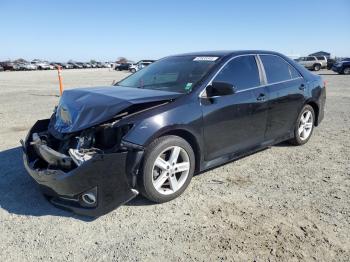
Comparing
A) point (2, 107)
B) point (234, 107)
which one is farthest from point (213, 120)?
point (2, 107)

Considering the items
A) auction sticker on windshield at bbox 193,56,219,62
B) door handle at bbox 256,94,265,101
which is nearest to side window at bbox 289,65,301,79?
door handle at bbox 256,94,265,101

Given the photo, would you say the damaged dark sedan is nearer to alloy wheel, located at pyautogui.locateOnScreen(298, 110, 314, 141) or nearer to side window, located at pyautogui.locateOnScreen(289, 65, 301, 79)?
side window, located at pyautogui.locateOnScreen(289, 65, 301, 79)

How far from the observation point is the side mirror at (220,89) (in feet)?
13.2

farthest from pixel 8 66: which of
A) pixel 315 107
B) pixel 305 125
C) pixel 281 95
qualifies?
pixel 281 95

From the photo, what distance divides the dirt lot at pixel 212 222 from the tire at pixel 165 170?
0.15 m

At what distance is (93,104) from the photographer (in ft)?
12.2

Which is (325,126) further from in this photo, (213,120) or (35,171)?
(35,171)

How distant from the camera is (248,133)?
463 cm

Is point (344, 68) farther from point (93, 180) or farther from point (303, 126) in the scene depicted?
point (93, 180)

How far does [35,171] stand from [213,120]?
6.70ft

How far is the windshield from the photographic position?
4.28m

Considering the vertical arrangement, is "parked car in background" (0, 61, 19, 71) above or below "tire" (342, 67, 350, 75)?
below

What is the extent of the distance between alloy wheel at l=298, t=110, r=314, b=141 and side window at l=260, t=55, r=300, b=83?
72cm

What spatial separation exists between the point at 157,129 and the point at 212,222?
106cm
